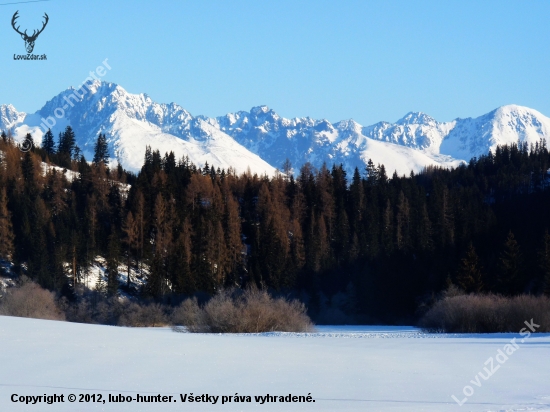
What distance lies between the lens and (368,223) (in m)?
113

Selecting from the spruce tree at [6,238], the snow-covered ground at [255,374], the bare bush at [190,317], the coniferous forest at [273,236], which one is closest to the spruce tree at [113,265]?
the coniferous forest at [273,236]

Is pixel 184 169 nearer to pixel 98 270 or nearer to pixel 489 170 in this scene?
pixel 98 270

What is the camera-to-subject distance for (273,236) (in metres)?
106

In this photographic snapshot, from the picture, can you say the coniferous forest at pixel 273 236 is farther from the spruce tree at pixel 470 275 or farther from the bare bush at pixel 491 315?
the bare bush at pixel 491 315

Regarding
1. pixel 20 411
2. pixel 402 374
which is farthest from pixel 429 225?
pixel 20 411

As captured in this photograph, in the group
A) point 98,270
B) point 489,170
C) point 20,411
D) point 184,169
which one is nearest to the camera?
point 20,411

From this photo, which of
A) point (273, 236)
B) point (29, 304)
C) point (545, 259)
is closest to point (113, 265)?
point (29, 304)

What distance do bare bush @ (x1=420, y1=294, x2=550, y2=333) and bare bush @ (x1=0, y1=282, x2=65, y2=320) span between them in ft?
116

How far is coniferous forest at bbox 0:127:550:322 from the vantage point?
8956cm

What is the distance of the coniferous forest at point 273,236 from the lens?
89562mm

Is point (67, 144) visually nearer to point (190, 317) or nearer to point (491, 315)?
point (190, 317)

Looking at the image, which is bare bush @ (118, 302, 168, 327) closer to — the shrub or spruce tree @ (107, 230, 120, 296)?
spruce tree @ (107, 230, 120, 296)

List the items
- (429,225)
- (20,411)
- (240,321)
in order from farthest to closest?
(429,225) → (240,321) → (20,411)

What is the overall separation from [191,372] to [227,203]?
95.5 meters
